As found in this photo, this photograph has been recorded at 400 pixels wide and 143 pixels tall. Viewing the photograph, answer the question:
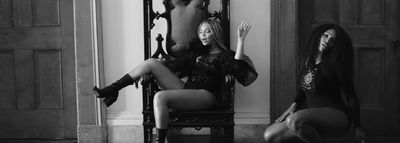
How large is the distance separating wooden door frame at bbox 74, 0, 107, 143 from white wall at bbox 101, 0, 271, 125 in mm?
72

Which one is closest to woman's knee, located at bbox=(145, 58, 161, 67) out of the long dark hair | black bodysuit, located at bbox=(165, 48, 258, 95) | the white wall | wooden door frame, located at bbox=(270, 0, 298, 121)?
black bodysuit, located at bbox=(165, 48, 258, 95)

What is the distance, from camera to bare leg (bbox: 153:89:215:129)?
3.29 metres

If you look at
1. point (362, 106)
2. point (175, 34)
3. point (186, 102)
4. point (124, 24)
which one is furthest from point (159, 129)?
point (362, 106)

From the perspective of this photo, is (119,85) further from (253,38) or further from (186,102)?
(253,38)

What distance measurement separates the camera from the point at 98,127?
4145 millimetres

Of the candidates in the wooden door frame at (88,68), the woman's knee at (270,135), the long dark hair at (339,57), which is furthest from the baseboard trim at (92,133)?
the long dark hair at (339,57)

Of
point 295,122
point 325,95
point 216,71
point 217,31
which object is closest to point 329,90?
point 325,95

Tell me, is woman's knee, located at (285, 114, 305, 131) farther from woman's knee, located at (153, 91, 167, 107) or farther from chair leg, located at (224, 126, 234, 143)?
woman's knee, located at (153, 91, 167, 107)

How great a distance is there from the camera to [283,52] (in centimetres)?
402

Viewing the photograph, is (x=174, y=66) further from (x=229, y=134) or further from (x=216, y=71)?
(x=229, y=134)

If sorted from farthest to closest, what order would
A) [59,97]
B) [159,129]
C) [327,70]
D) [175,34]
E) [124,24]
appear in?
[59,97]
[124,24]
[175,34]
[159,129]
[327,70]

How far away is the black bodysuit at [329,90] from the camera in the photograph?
290cm

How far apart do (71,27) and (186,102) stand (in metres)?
1.55

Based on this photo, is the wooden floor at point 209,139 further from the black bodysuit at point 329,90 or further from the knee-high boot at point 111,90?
the black bodysuit at point 329,90
